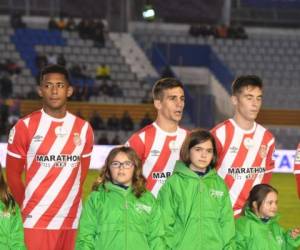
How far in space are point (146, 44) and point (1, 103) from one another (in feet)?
28.8

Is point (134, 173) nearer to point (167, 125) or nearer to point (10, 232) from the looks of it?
point (10, 232)

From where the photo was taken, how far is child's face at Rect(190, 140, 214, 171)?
7652 millimetres

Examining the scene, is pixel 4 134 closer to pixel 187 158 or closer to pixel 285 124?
pixel 285 124

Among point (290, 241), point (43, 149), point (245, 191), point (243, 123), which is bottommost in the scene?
point (290, 241)

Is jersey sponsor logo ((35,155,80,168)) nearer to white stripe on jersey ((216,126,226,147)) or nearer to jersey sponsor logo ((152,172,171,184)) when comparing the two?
jersey sponsor logo ((152,172,171,184))

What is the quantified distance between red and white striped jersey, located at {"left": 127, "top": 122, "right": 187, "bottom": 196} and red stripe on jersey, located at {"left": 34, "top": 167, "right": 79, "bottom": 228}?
1.93ft

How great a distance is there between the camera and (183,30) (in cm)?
Result: 3822

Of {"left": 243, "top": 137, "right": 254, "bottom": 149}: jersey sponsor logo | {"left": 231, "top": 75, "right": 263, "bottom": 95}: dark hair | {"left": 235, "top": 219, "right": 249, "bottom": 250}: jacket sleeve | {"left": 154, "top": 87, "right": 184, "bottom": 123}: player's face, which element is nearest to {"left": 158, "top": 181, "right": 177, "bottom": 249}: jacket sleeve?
{"left": 235, "top": 219, "right": 249, "bottom": 250}: jacket sleeve

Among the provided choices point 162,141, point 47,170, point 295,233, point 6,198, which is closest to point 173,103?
point 162,141

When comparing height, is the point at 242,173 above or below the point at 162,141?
below

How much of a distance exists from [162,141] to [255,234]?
4.02 ft

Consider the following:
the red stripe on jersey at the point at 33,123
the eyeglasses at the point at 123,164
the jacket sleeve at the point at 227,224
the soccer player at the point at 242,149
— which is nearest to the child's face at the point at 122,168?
the eyeglasses at the point at 123,164

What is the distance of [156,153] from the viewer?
28.2 feet

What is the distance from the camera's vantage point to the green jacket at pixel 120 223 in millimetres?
7387
